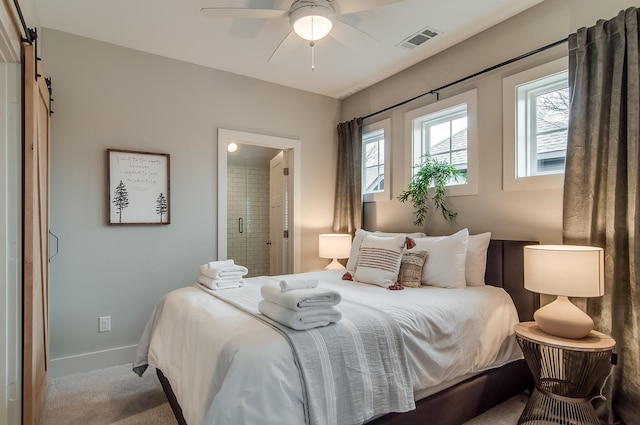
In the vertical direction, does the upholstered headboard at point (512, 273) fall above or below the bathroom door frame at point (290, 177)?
below

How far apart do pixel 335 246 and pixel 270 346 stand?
7.87 feet

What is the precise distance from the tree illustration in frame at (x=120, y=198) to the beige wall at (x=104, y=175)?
10 centimetres

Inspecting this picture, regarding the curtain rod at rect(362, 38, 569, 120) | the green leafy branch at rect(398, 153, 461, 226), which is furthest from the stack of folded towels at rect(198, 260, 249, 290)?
the curtain rod at rect(362, 38, 569, 120)

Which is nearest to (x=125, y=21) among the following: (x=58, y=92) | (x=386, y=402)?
(x=58, y=92)

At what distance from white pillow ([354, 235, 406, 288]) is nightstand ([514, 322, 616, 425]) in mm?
862

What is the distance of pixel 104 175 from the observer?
2977 millimetres

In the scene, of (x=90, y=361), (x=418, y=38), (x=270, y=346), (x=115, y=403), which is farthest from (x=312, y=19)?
(x=90, y=361)

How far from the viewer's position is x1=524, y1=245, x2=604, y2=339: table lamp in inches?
71.1

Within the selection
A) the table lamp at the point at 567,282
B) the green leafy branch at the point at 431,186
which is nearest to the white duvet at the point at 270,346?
the table lamp at the point at 567,282

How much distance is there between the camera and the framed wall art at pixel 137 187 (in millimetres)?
3001

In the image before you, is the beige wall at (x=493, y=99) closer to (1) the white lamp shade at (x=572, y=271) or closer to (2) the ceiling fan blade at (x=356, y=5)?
(1) the white lamp shade at (x=572, y=271)

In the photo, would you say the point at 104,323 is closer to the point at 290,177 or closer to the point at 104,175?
the point at 104,175

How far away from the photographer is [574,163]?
7.14 ft

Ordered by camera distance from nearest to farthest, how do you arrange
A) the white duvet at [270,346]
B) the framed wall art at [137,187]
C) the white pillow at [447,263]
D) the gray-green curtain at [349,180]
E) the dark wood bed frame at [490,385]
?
the white duvet at [270,346] < the dark wood bed frame at [490,385] < the white pillow at [447,263] < the framed wall art at [137,187] < the gray-green curtain at [349,180]
